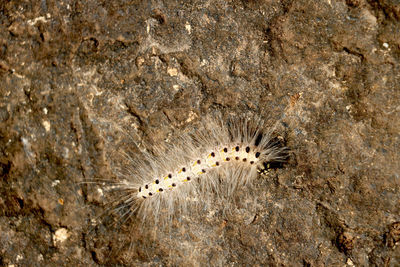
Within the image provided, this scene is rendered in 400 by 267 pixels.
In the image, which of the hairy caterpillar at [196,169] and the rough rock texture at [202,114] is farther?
the hairy caterpillar at [196,169]

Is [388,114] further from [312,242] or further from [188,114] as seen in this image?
[188,114]

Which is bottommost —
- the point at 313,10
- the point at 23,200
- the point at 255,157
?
the point at 23,200

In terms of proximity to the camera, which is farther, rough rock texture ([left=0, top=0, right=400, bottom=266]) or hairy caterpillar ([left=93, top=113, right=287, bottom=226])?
hairy caterpillar ([left=93, top=113, right=287, bottom=226])

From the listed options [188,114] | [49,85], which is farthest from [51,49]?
[188,114]

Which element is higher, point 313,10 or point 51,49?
point 313,10
